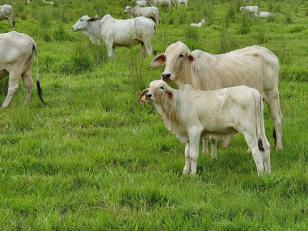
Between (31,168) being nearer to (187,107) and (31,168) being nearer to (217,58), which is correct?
(187,107)

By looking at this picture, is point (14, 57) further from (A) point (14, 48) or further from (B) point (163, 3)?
(B) point (163, 3)

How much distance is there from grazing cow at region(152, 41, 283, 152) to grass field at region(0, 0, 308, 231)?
0.79 meters

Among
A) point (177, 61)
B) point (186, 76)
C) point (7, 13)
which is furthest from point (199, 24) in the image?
point (177, 61)

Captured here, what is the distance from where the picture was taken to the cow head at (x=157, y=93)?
6.14 m

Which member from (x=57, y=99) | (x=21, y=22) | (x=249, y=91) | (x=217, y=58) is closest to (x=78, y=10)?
(x=21, y=22)

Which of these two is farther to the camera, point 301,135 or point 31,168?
point 301,135

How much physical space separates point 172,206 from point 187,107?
1449 mm

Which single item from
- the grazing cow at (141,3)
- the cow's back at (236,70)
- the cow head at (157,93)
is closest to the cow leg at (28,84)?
the cow's back at (236,70)

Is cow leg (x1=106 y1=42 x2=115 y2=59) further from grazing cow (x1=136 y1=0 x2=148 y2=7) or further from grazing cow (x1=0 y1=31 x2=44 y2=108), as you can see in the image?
grazing cow (x1=136 y1=0 x2=148 y2=7)

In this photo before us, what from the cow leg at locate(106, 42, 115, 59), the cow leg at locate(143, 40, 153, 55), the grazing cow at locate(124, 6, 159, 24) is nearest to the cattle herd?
the cow leg at locate(106, 42, 115, 59)

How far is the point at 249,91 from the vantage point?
589cm

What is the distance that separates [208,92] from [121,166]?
4.27 ft

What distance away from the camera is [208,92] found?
6.22m

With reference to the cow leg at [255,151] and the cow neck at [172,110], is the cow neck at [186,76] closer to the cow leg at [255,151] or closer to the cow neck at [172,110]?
the cow neck at [172,110]
